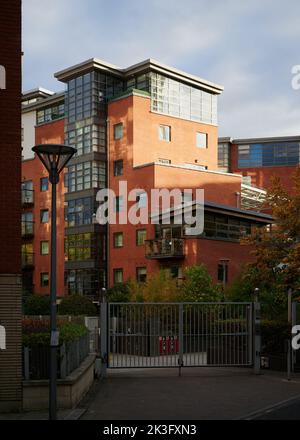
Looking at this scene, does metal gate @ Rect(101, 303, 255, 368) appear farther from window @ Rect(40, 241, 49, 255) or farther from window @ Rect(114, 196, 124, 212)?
window @ Rect(40, 241, 49, 255)

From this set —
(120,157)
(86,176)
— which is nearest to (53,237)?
(120,157)

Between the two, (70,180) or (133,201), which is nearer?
(133,201)

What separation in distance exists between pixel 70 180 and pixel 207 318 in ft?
146

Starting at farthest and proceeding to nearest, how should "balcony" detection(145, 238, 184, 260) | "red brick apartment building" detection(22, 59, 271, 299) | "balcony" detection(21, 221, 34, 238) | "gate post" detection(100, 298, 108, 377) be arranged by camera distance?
1. "balcony" detection(21, 221, 34, 238)
2. "red brick apartment building" detection(22, 59, 271, 299)
3. "balcony" detection(145, 238, 184, 260)
4. "gate post" detection(100, 298, 108, 377)

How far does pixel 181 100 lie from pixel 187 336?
46606 mm

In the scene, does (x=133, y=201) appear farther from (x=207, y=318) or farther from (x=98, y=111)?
(x=207, y=318)

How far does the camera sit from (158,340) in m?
22.9

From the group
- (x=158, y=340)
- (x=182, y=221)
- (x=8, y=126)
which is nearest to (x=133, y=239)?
(x=182, y=221)

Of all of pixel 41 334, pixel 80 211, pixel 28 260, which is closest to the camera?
pixel 41 334

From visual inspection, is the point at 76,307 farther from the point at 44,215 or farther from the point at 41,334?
the point at 41,334

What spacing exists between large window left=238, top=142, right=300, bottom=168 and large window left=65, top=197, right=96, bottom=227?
3571 cm

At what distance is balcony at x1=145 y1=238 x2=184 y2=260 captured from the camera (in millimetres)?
48062

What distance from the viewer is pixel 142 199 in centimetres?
5675

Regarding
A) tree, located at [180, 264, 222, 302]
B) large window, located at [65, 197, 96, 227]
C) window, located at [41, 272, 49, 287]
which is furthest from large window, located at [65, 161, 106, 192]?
tree, located at [180, 264, 222, 302]
